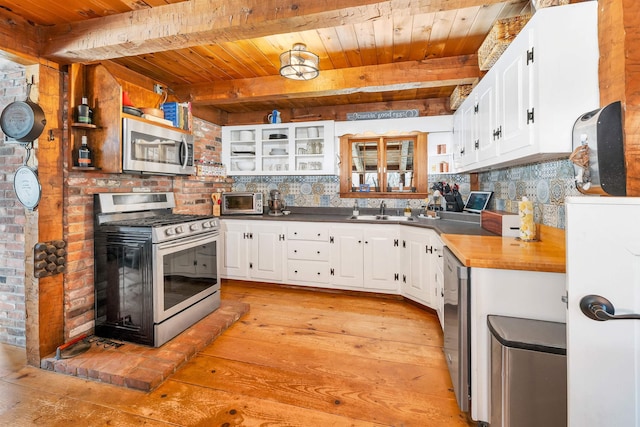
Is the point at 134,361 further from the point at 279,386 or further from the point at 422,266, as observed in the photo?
the point at 422,266

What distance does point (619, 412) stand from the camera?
3.02ft

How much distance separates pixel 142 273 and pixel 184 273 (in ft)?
1.17

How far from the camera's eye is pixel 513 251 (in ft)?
5.65

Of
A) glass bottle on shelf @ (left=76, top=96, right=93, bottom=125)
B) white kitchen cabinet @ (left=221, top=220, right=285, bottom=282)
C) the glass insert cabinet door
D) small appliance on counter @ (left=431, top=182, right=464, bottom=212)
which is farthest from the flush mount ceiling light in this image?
small appliance on counter @ (left=431, top=182, right=464, bottom=212)

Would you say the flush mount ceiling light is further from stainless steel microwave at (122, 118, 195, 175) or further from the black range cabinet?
the black range cabinet

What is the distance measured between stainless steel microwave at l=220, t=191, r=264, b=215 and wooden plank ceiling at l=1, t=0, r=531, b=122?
3.93ft

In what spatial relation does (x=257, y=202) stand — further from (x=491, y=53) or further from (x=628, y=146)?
(x=628, y=146)

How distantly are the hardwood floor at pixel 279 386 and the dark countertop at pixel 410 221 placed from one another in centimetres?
93

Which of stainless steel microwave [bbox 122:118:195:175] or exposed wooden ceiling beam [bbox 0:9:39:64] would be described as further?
stainless steel microwave [bbox 122:118:195:175]

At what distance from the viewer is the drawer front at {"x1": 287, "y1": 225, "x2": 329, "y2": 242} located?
3.60 metres

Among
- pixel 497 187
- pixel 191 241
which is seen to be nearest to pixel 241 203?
pixel 191 241

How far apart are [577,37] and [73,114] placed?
3.26m

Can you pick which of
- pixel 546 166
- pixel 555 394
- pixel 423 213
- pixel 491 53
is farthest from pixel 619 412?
pixel 423 213

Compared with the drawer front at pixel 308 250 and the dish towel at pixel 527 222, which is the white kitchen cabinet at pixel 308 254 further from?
the dish towel at pixel 527 222
